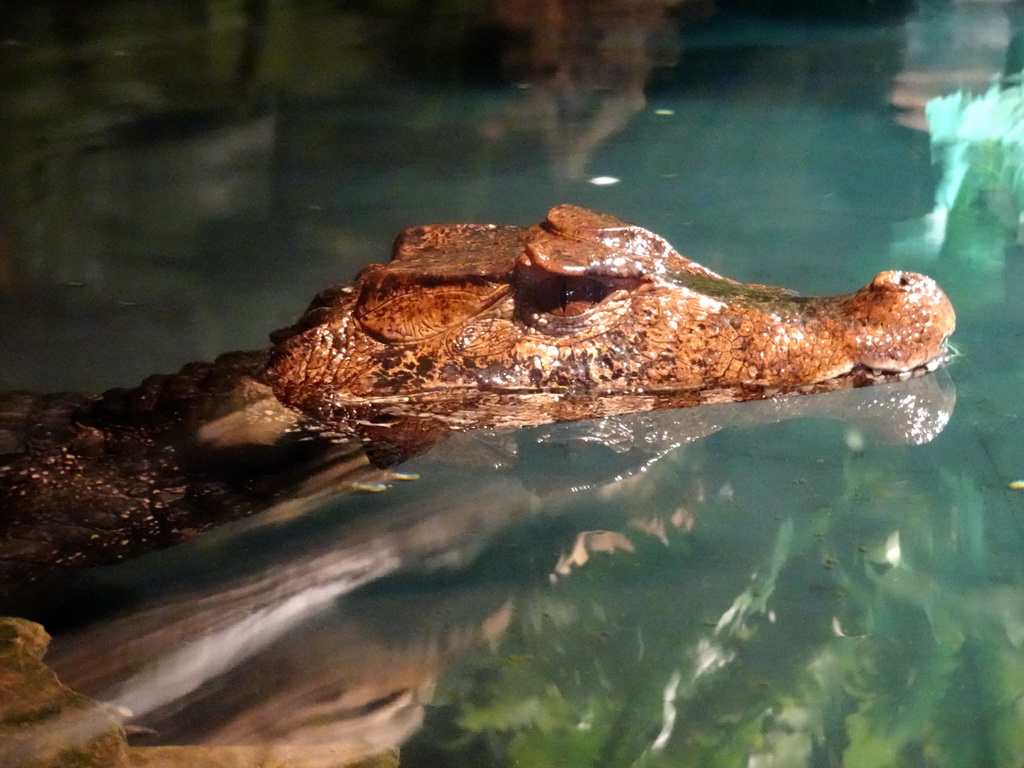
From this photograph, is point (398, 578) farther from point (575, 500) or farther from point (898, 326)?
point (898, 326)

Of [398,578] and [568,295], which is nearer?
[398,578]

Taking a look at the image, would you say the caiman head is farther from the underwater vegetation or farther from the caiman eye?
the underwater vegetation

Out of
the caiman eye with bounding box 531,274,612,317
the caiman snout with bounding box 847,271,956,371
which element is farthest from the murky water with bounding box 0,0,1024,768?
the caiman eye with bounding box 531,274,612,317

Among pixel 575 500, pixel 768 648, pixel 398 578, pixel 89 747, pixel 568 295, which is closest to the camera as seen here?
pixel 89 747

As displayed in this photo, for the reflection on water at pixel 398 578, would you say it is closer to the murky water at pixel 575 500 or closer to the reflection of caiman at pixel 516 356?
the murky water at pixel 575 500

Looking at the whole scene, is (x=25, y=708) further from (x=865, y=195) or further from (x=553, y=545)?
(x=865, y=195)

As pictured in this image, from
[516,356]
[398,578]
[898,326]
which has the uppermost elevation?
[898,326]

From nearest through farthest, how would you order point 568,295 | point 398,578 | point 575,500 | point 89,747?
1. point 89,747
2. point 398,578
3. point 575,500
4. point 568,295

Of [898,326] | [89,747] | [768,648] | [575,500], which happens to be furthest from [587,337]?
[89,747]
